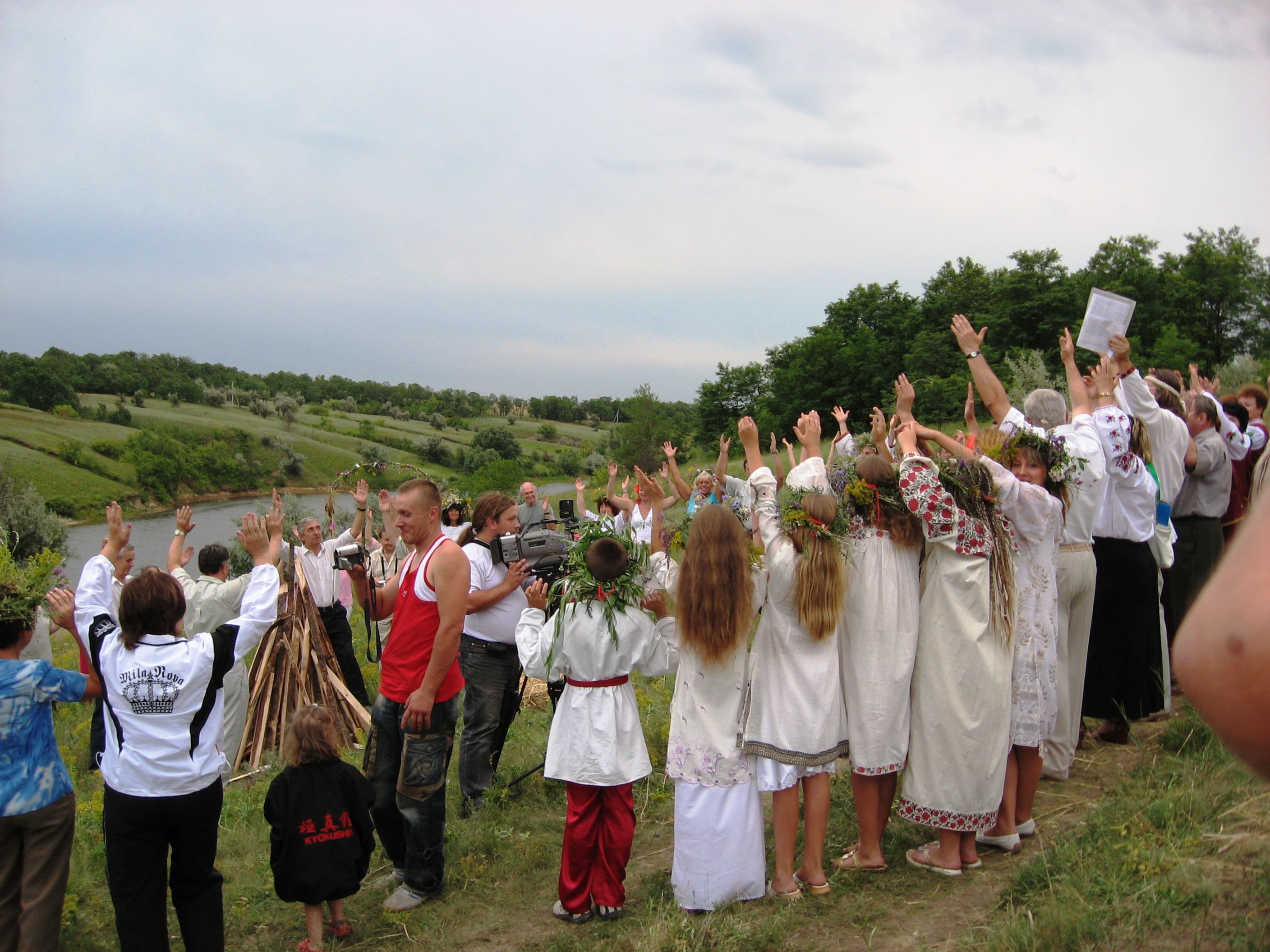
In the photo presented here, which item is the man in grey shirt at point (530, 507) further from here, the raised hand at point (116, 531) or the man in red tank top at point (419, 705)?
the raised hand at point (116, 531)

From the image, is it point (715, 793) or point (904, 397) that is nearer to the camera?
point (715, 793)

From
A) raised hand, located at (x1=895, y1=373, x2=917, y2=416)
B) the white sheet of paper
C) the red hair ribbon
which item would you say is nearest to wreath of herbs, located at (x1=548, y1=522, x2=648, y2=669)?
the red hair ribbon

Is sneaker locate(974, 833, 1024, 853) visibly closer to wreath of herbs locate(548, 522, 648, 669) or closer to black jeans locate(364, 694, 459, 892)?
wreath of herbs locate(548, 522, 648, 669)

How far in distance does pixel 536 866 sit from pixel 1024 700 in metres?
3.19

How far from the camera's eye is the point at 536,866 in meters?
5.63

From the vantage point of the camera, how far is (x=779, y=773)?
15.4ft

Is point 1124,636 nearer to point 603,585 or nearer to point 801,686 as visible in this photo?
point 801,686

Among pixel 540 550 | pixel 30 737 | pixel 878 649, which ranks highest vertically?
pixel 540 550

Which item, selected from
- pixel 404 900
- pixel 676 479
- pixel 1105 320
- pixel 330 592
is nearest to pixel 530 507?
pixel 330 592

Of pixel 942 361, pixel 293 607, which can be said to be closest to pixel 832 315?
pixel 942 361

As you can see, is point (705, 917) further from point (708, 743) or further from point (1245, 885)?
point (1245, 885)

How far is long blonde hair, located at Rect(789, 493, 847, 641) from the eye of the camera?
4645 millimetres

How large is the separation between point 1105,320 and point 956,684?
2880 mm

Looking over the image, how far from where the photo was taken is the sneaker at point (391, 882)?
5473 mm
